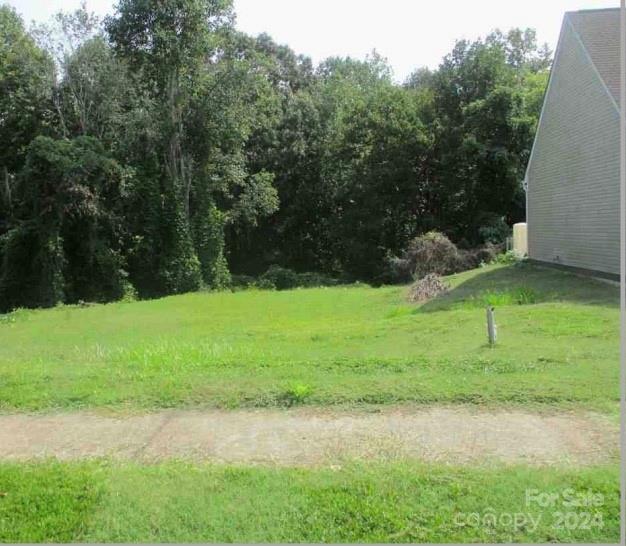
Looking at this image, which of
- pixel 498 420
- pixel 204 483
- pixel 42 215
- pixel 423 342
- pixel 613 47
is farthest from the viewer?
pixel 42 215

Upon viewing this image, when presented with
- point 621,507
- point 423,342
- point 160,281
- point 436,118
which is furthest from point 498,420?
point 436,118

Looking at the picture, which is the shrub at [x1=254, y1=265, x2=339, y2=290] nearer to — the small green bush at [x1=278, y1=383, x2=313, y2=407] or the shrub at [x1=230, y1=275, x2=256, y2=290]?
the shrub at [x1=230, y1=275, x2=256, y2=290]

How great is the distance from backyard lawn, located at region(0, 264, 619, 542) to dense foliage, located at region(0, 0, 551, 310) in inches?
683

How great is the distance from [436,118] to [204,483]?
30.9 m

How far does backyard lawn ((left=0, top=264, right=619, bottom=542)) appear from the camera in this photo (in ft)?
10.5

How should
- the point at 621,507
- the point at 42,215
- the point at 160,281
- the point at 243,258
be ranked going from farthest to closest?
the point at 243,258 < the point at 160,281 < the point at 42,215 < the point at 621,507

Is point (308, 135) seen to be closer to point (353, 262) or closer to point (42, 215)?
point (353, 262)

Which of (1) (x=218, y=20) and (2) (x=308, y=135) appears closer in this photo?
(1) (x=218, y=20)

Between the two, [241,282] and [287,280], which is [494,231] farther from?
[241,282]

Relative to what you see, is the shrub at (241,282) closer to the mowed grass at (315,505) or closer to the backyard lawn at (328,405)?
the backyard lawn at (328,405)

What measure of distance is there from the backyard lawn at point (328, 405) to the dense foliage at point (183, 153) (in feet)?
56.9

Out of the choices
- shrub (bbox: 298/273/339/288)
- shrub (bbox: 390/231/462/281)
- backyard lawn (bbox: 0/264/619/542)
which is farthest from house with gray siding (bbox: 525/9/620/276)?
shrub (bbox: 298/273/339/288)

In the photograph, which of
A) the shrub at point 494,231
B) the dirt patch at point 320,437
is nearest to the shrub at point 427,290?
the dirt patch at point 320,437

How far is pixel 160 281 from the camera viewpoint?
2925cm
